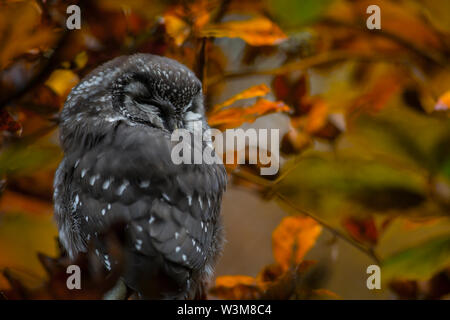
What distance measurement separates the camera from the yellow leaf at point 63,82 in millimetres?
569

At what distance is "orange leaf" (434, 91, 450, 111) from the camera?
595 millimetres

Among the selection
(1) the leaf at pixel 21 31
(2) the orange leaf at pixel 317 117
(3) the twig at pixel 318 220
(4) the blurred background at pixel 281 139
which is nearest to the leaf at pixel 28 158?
(4) the blurred background at pixel 281 139

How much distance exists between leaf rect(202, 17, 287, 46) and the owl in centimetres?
8

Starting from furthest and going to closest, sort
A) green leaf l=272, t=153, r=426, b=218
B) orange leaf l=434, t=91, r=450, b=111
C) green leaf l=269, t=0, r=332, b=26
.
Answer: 1. orange leaf l=434, t=91, r=450, b=111
2. green leaf l=272, t=153, r=426, b=218
3. green leaf l=269, t=0, r=332, b=26

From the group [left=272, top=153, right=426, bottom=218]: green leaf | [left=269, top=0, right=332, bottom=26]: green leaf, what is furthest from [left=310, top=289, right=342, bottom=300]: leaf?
[left=269, top=0, right=332, bottom=26]: green leaf

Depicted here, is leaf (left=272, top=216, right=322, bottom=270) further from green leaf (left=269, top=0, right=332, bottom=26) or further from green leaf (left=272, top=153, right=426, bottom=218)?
green leaf (left=269, top=0, right=332, bottom=26)

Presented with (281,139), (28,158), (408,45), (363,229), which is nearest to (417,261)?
(363,229)

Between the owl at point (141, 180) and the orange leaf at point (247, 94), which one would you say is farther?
the orange leaf at point (247, 94)

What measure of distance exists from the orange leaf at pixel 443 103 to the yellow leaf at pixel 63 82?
48 centimetres

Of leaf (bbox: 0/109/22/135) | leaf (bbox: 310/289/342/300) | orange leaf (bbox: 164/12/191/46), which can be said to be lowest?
leaf (bbox: 310/289/342/300)

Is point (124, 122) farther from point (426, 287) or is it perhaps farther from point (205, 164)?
point (426, 287)

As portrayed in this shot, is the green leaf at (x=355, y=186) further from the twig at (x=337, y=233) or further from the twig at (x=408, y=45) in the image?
the twig at (x=408, y=45)

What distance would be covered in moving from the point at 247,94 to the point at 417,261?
280 mm

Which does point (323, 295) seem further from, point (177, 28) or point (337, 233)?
point (177, 28)
